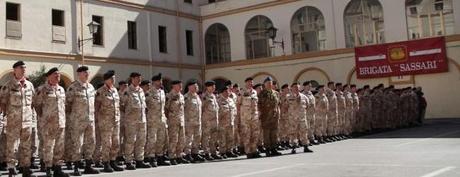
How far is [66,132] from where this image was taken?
806 cm

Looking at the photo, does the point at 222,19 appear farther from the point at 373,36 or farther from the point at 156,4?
the point at 373,36

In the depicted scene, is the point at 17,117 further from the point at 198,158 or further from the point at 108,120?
the point at 198,158

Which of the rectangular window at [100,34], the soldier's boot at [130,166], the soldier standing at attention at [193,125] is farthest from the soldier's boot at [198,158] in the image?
the rectangular window at [100,34]

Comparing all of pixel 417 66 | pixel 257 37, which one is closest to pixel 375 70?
pixel 417 66

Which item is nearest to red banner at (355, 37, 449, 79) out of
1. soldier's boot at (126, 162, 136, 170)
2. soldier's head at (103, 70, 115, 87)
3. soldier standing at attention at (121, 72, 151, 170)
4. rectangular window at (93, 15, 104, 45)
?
rectangular window at (93, 15, 104, 45)

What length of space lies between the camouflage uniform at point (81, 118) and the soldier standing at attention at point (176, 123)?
1730 mm

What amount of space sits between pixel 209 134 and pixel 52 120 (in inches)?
139

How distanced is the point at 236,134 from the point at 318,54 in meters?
13.8

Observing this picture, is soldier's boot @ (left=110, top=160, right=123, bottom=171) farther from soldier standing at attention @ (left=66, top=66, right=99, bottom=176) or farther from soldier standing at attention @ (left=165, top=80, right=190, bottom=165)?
soldier standing at attention @ (left=165, top=80, right=190, bottom=165)

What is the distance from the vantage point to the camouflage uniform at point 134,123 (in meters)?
8.67

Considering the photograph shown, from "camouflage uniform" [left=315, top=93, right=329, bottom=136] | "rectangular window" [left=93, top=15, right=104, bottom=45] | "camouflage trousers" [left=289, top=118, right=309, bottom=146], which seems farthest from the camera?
"rectangular window" [left=93, top=15, right=104, bottom=45]

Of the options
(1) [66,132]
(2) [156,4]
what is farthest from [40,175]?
(2) [156,4]

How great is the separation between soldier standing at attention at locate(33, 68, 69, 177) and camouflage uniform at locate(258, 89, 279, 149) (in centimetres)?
417

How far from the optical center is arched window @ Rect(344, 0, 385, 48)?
22.9m
